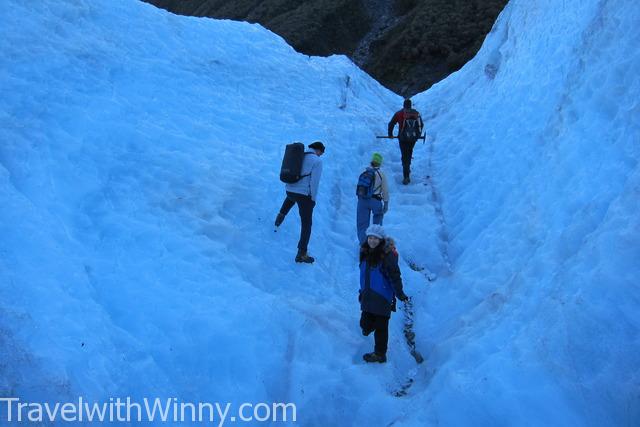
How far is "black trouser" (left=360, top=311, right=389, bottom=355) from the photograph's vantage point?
22.5 ft

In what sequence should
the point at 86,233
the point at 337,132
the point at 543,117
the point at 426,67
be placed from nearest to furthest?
1. the point at 86,233
2. the point at 543,117
3. the point at 337,132
4. the point at 426,67

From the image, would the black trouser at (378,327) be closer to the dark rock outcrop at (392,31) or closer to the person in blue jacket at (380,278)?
the person in blue jacket at (380,278)

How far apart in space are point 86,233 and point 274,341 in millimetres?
2892

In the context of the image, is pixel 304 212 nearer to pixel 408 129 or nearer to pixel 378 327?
pixel 378 327

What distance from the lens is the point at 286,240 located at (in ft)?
30.5

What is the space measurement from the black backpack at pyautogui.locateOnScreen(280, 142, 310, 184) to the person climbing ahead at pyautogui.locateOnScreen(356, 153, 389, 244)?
46.4 inches

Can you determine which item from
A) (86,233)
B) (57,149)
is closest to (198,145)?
(57,149)

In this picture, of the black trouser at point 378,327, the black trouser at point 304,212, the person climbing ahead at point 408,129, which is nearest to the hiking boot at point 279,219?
the black trouser at point 304,212

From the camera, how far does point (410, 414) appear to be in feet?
19.6

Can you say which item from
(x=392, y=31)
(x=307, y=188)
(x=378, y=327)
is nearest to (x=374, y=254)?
(x=378, y=327)

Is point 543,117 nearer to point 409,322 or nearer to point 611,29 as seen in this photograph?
point 611,29

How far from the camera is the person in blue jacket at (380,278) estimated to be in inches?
261

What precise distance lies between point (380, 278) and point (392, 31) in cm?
4818

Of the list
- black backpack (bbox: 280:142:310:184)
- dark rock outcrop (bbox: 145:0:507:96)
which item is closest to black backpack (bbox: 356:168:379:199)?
black backpack (bbox: 280:142:310:184)
